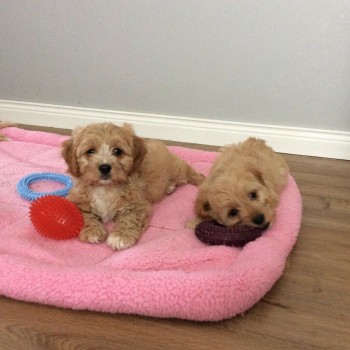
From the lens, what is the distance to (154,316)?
1.67 metres

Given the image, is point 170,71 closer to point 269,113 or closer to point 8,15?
point 269,113

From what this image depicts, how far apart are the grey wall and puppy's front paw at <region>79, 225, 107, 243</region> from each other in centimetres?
181

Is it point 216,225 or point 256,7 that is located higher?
point 256,7

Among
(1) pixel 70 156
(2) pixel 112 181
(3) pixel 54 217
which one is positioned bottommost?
(3) pixel 54 217

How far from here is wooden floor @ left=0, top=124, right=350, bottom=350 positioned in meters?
1.57

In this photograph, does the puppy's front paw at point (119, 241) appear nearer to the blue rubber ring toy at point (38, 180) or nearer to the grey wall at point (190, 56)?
the blue rubber ring toy at point (38, 180)

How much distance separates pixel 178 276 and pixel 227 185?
0.54 m

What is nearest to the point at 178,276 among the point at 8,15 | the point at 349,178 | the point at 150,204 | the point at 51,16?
the point at 150,204

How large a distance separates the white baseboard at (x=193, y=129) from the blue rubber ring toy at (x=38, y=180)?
1.24 metres

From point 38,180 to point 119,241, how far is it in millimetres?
1059

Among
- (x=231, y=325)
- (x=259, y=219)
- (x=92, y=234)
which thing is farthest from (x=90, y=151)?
(x=231, y=325)

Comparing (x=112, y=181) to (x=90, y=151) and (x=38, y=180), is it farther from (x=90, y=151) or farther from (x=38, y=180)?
(x=38, y=180)

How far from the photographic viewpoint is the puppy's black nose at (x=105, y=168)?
7.13 feet

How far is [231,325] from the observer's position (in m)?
1.66
